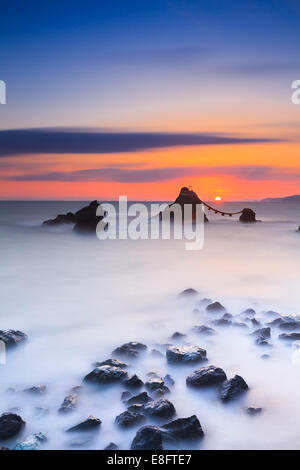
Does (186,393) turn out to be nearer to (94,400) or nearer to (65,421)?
(94,400)

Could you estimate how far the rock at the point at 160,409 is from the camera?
3461 mm

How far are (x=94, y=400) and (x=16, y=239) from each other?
17.8 metres

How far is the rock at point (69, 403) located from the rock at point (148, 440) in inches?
35.5

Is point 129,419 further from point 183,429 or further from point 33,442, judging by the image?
point 33,442

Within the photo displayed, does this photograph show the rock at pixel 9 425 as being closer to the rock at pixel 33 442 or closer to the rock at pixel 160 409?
the rock at pixel 33 442

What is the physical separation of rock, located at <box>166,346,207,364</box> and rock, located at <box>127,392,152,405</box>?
910 mm

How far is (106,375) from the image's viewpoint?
4148 mm

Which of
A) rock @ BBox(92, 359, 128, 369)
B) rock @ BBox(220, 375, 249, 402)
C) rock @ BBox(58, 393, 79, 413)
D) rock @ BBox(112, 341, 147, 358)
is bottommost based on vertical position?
rock @ BBox(58, 393, 79, 413)

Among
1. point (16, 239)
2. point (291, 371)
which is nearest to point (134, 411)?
point (291, 371)

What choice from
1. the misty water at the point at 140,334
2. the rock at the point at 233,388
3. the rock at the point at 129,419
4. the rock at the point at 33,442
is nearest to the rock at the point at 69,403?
the misty water at the point at 140,334

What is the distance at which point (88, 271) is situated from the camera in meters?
11.8

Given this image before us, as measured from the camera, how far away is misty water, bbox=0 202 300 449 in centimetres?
347

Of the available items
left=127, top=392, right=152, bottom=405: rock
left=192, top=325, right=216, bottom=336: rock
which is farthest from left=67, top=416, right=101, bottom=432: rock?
left=192, top=325, right=216, bottom=336: rock

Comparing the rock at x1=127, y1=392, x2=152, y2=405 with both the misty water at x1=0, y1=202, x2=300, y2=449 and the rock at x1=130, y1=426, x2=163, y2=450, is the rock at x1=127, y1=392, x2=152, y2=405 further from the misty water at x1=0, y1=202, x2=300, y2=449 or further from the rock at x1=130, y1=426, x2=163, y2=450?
the rock at x1=130, y1=426, x2=163, y2=450
